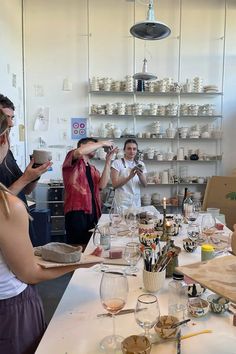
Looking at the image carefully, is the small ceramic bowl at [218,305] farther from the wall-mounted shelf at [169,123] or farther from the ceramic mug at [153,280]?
the wall-mounted shelf at [169,123]

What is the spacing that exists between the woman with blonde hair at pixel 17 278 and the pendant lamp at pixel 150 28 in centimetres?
175

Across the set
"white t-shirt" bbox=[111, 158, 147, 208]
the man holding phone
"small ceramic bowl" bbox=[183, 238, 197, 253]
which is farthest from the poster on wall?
"small ceramic bowl" bbox=[183, 238, 197, 253]

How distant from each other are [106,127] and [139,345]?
13.7 ft

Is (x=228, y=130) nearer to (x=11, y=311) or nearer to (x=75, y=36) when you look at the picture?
(x=75, y=36)

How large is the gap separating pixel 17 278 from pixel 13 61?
13.1ft

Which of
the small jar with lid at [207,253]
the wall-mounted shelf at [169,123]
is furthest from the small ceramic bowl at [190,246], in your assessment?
the wall-mounted shelf at [169,123]

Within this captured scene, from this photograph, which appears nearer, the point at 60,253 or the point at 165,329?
the point at 165,329

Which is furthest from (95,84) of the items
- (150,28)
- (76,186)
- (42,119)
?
(76,186)

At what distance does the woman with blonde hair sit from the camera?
1.01 m

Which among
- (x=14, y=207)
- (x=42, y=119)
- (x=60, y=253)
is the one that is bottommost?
(x=60, y=253)

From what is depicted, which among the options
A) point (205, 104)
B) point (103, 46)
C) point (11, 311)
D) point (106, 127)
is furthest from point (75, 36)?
point (11, 311)

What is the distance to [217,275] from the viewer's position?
90 centimetres

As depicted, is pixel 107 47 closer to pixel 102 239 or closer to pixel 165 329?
pixel 102 239

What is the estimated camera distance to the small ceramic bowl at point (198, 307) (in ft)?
3.75
